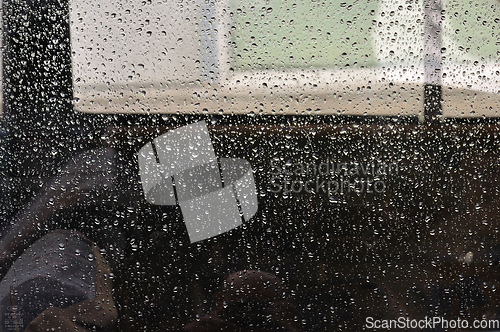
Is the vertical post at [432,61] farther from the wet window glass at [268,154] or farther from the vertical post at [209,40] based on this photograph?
the vertical post at [209,40]

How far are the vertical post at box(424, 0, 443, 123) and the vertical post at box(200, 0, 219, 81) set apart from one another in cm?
43

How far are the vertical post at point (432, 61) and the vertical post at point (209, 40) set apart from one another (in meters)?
0.43

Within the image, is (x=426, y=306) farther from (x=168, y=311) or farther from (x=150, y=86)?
(x=150, y=86)

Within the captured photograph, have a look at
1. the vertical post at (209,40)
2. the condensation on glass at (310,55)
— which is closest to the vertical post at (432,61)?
the condensation on glass at (310,55)

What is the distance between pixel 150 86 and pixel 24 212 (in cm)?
40

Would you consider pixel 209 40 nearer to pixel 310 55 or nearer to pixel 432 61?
pixel 310 55

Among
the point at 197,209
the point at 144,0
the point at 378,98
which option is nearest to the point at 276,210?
the point at 197,209

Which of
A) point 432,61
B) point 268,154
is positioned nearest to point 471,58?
point 432,61

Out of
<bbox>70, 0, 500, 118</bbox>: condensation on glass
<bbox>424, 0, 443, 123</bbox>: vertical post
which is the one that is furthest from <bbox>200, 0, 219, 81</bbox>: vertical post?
<bbox>424, 0, 443, 123</bbox>: vertical post

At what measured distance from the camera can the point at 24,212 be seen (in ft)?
2.54

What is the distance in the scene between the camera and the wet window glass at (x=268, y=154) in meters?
0.71

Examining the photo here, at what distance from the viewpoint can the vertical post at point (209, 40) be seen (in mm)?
715

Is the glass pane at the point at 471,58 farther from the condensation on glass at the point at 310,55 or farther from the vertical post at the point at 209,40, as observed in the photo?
the vertical post at the point at 209,40

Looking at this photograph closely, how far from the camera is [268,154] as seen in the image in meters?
0.72
